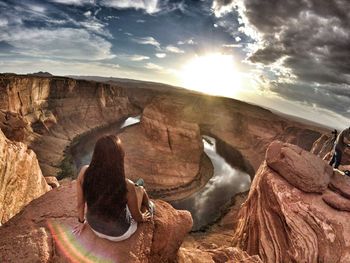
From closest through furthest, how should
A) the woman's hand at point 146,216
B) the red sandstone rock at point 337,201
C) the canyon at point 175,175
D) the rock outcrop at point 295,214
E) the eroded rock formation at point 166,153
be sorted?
the woman's hand at point 146,216 < the canyon at point 175,175 < the rock outcrop at point 295,214 < the red sandstone rock at point 337,201 < the eroded rock formation at point 166,153

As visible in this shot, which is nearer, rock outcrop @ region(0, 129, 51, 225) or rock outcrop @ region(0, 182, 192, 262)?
rock outcrop @ region(0, 182, 192, 262)

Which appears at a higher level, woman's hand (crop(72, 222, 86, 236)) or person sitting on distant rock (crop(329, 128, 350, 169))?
person sitting on distant rock (crop(329, 128, 350, 169))

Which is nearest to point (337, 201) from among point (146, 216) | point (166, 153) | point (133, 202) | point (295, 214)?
point (295, 214)

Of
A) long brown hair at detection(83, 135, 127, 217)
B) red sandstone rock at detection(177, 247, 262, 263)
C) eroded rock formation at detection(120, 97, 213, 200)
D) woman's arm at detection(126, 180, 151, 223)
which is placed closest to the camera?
long brown hair at detection(83, 135, 127, 217)

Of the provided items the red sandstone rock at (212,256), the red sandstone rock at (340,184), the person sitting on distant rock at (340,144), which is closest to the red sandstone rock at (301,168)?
the red sandstone rock at (340,184)

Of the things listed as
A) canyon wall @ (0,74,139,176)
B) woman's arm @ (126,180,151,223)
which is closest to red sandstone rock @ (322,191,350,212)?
woman's arm @ (126,180,151,223)

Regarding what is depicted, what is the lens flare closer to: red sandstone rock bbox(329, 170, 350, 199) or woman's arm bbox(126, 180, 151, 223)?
woman's arm bbox(126, 180, 151, 223)

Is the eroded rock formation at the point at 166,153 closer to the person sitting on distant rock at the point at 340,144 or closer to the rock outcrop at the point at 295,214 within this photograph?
the rock outcrop at the point at 295,214

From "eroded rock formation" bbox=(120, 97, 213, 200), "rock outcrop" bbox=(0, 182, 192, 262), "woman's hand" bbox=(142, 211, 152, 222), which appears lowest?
"eroded rock formation" bbox=(120, 97, 213, 200)
